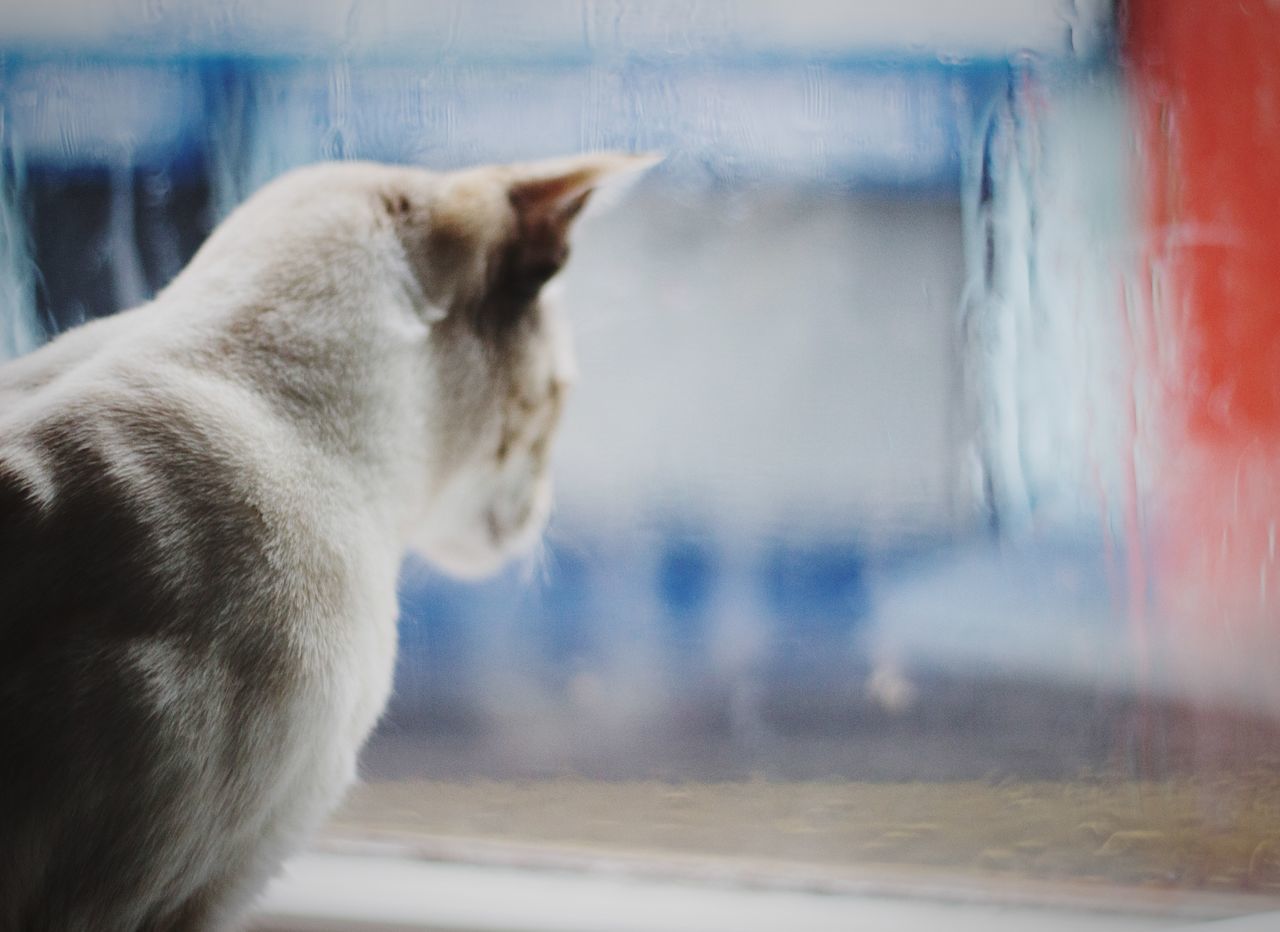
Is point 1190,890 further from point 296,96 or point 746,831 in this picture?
point 296,96

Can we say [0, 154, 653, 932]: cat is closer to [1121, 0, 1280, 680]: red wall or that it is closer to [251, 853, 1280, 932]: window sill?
[251, 853, 1280, 932]: window sill

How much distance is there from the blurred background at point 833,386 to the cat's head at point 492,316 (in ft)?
0.44

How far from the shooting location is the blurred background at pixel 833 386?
92cm

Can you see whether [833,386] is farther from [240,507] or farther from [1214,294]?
[240,507]

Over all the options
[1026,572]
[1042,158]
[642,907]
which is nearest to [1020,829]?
[1026,572]

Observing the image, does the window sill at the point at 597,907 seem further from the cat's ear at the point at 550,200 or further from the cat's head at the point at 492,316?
the cat's ear at the point at 550,200

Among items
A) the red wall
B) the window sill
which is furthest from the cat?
the red wall

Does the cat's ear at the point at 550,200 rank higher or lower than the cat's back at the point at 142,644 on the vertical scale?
higher

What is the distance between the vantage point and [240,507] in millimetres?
645

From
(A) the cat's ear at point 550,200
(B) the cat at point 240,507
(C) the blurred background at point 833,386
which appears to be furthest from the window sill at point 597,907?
(A) the cat's ear at point 550,200

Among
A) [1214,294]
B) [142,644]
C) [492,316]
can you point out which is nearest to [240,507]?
[142,644]

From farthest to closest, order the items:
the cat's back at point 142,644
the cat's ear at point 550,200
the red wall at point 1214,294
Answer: the red wall at point 1214,294
the cat's ear at point 550,200
the cat's back at point 142,644

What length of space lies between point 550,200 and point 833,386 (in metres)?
0.35

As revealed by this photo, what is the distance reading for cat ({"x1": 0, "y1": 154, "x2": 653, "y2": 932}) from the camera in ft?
1.94
